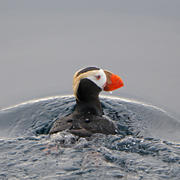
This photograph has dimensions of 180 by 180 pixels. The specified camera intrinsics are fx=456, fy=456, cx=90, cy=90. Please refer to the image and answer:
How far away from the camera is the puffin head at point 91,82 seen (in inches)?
395

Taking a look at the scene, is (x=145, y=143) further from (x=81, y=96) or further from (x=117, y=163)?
(x=81, y=96)

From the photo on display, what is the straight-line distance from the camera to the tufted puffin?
9.52 meters

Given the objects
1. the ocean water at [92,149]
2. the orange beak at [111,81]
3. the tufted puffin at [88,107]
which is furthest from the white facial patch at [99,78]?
the ocean water at [92,149]

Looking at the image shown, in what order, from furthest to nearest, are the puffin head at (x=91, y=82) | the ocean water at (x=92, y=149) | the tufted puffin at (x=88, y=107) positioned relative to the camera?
the puffin head at (x=91, y=82) < the tufted puffin at (x=88, y=107) < the ocean water at (x=92, y=149)

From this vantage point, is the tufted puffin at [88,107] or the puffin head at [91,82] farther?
the puffin head at [91,82]

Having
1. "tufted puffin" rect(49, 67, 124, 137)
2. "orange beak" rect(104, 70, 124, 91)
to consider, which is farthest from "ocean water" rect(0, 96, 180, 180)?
"orange beak" rect(104, 70, 124, 91)

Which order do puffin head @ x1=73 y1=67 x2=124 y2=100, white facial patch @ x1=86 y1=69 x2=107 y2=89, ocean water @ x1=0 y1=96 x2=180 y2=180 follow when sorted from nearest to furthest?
ocean water @ x1=0 y1=96 x2=180 y2=180 < puffin head @ x1=73 y1=67 x2=124 y2=100 < white facial patch @ x1=86 y1=69 x2=107 y2=89

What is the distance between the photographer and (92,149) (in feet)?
28.7

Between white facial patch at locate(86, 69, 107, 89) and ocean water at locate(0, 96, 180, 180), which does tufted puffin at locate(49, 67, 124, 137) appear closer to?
white facial patch at locate(86, 69, 107, 89)

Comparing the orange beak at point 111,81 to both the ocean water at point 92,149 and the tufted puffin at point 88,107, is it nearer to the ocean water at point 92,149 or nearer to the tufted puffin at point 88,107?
the tufted puffin at point 88,107

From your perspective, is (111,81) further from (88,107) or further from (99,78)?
(88,107)

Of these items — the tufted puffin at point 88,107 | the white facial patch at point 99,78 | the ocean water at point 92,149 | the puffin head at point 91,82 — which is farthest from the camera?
the white facial patch at point 99,78

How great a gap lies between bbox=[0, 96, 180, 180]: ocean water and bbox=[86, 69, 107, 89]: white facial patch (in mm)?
1200

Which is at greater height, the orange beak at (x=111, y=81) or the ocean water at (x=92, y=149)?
the orange beak at (x=111, y=81)
